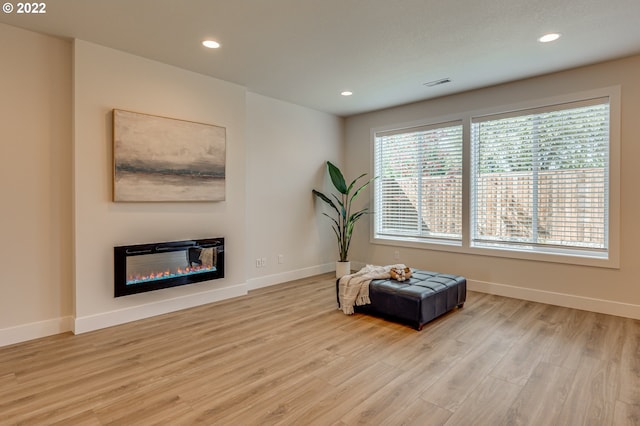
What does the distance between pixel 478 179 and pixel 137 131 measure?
4335mm

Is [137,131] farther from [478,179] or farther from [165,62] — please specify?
[478,179]

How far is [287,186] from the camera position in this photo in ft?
17.5

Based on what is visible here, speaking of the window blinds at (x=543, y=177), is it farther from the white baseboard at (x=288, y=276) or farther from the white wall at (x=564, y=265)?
the white baseboard at (x=288, y=276)

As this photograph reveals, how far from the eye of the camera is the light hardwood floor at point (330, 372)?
80.4 inches

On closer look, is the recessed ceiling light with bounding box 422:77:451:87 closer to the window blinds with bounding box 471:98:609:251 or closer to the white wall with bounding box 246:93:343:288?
the window blinds with bounding box 471:98:609:251

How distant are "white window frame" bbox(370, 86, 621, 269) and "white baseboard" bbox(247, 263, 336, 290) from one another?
3.91ft

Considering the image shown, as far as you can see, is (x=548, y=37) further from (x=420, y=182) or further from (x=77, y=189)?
(x=77, y=189)

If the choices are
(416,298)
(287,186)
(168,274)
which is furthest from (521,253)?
(168,274)

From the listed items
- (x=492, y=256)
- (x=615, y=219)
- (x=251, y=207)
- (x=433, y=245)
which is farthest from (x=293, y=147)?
(x=615, y=219)

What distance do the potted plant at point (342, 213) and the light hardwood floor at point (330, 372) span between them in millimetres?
1883

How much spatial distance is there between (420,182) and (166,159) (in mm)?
3727

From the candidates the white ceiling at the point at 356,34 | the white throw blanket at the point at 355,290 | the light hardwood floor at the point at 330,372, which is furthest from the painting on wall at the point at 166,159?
the white throw blanket at the point at 355,290

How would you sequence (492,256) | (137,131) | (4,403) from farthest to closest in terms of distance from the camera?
(492,256)
(137,131)
(4,403)

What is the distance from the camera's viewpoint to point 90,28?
118 inches
